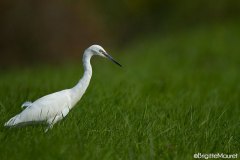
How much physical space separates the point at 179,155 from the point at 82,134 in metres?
0.99

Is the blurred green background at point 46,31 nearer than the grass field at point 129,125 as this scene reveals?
No

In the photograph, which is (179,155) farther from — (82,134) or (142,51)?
(142,51)

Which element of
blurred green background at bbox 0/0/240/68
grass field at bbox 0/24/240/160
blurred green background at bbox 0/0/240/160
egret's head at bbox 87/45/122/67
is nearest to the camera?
grass field at bbox 0/24/240/160

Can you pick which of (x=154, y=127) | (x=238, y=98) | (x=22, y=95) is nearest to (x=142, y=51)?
(x=238, y=98)

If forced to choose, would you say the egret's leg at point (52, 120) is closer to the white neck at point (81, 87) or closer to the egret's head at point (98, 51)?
the white neck at point (81, 87)

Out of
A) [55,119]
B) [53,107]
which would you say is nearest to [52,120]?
[55,119]

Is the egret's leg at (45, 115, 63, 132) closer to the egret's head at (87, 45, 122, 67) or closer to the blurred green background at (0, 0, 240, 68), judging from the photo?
the egret's head at (87, 45, 122, 67)

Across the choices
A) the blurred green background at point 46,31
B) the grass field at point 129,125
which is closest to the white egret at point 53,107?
the grass field at point 129,125

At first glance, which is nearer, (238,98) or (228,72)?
(238,98)

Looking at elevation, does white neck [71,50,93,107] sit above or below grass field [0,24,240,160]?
above

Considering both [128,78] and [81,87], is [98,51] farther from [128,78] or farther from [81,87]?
[128,78]

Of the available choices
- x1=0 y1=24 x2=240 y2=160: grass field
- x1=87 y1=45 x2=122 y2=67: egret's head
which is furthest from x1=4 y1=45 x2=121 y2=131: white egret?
x1=0 y1=24 x2=240 y2=160: grass field

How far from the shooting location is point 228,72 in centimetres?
1614

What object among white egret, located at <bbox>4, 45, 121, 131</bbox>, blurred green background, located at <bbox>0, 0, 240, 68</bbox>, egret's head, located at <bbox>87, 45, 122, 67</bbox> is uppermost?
egret's head, located at <bbox>87, 45, 122, 67</bbox>
